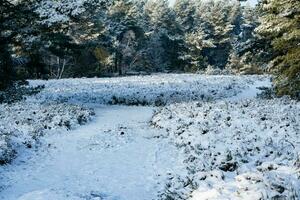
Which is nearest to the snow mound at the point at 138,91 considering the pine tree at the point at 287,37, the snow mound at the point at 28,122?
the snow mound at the point at 28,122

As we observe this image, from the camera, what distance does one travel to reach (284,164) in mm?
9289

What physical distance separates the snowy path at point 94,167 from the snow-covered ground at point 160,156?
0.02m

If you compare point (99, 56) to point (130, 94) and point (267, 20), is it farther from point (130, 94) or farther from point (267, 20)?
point (267, 20)

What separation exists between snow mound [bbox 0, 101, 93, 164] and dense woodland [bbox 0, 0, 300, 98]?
1.89 meters

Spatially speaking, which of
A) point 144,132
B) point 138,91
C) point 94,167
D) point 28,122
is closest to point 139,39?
point 138,91

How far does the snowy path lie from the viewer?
10.3m

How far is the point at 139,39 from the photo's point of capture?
7581 cm

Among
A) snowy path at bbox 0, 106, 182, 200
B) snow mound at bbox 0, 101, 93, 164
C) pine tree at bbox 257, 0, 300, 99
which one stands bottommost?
snowy path at bbox 0, 106, 182, 200

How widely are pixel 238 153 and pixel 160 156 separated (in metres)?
3.22

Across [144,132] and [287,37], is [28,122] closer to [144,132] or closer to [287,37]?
[144,132]

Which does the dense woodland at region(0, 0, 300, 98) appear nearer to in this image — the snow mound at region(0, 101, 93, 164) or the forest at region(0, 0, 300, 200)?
the forest at region(0, 0, 300, 200)

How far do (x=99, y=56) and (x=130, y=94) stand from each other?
921 inches

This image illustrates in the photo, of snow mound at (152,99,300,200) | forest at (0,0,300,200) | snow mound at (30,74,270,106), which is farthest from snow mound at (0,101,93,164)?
snow mound at (30,74,270,106)

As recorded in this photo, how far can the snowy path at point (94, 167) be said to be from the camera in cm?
1027
